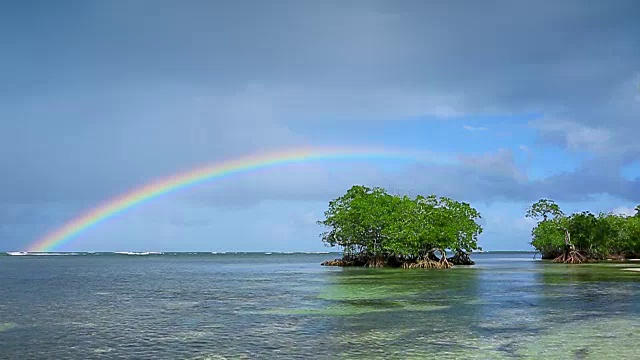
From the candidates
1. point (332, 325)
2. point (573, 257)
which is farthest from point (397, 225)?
point (332, 325)

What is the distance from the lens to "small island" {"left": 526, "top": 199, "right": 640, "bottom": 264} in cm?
9125

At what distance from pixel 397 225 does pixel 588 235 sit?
39698 mm

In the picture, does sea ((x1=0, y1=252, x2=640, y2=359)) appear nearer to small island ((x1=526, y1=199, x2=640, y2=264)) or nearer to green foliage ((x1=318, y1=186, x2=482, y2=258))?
green foliage ((x1=318, y1=186, x2=482, y2=258))

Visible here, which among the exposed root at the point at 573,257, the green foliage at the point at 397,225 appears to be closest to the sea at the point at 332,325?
the green foliage at the point at 397,225

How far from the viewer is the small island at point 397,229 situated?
69500mm

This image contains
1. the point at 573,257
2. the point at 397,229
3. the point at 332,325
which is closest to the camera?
the point at 332,325

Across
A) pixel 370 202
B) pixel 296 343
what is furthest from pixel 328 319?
pixel 370 202

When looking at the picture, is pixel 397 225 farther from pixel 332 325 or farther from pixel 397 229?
pixel 332 325

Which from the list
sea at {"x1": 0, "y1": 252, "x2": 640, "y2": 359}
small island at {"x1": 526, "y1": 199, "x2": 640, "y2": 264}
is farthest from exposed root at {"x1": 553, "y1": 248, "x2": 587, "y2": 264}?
sea at {"x1": 0, "y1": 252, "x2": 640, "y2": 359}

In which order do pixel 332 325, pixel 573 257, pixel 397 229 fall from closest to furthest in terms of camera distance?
1. pixel 332 325
2. pixel 397 229
3. pixel 573 257

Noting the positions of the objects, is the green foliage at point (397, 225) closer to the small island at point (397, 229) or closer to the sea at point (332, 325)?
the small island at point (397, 229)

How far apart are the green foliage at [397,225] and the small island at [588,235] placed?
17360 mm

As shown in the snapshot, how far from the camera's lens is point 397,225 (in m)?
69.5

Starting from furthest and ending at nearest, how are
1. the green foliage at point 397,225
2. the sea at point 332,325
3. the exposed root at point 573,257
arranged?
the exposed root at point 573,257
the green foliage at point 397,225
the sea at point 332,325
